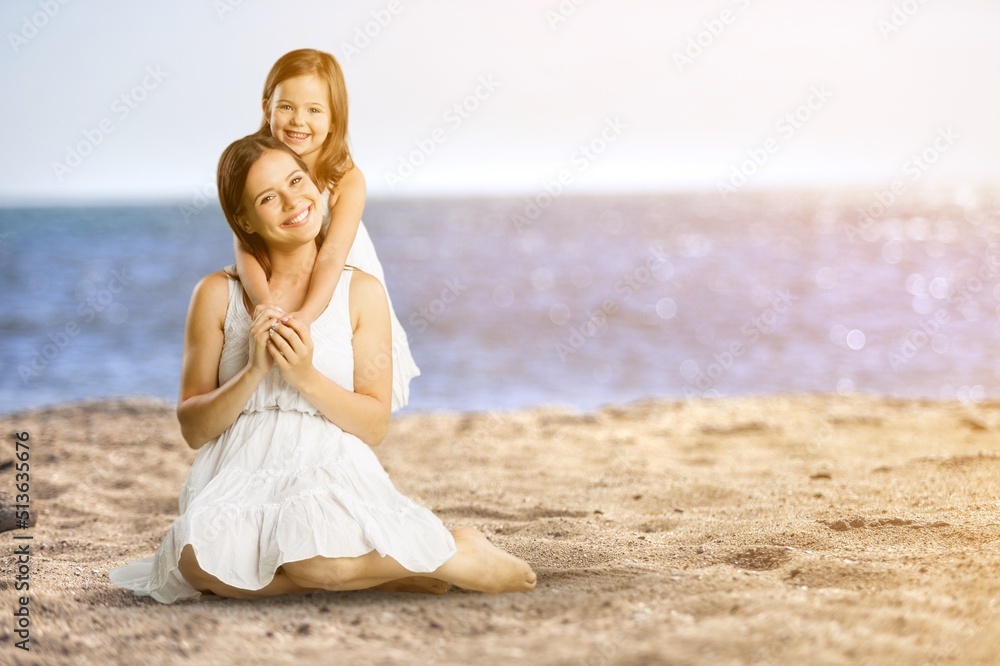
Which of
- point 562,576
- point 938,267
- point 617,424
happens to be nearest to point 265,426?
point 562,576

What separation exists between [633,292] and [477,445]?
1451 cm

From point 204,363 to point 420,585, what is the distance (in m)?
0.98

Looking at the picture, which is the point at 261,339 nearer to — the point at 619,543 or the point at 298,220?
the point at 298,220

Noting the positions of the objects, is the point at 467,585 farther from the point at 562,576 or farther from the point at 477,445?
the point at 477,445

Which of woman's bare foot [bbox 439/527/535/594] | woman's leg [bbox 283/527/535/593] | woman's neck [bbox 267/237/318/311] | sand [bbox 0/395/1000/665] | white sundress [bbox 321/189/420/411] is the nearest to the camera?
sand [bbox 0/395/1000/665]

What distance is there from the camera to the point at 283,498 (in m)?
2.90

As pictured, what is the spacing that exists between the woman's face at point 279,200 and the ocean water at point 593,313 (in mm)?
6600

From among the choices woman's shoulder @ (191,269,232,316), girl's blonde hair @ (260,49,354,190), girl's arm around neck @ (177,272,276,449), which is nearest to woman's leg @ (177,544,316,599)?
girl's arm around neck @ (177,272,276,449)

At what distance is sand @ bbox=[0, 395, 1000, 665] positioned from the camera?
2516 millimetres

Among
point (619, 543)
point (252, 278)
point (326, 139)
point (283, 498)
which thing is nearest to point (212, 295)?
point (252, 278)

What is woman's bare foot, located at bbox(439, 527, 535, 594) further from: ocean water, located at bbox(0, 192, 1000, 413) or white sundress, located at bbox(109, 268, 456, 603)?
ocean water, located at bbox(0, 192, 1000, 413)

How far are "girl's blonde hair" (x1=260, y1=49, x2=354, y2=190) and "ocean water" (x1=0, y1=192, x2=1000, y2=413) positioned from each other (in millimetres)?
6139

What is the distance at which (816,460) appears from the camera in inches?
211

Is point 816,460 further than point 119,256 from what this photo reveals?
No
